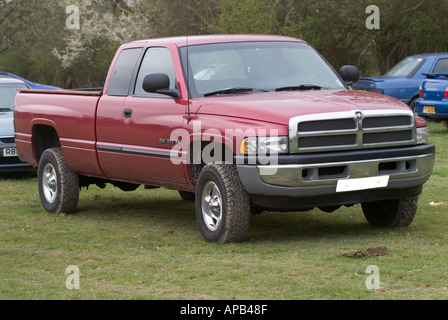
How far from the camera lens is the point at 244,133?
7.90 m

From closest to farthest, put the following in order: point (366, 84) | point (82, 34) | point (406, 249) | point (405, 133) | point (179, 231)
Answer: point (406, 249)
point (405, 133)
point (179, 231)
point (366, 84)
point (82, 34)

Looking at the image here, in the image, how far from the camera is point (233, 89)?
29.1 feet

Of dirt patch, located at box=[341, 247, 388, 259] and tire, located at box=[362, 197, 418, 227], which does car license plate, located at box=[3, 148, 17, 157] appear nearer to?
tire, located at box=[362, 197, 418, 227]

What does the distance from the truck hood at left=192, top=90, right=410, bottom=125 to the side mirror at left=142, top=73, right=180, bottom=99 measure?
0.32 metres

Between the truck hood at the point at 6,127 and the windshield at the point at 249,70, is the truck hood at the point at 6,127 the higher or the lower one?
the lower one

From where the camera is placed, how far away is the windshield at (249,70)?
895 centimetres

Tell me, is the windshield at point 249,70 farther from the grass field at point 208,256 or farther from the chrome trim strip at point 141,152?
the grass field at point 208,256

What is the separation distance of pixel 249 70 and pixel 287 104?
3.62 ft

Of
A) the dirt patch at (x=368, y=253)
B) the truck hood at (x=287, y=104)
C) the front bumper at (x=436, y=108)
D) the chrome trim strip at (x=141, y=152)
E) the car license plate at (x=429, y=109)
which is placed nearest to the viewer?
the dirt patch at (x=368, y=253)

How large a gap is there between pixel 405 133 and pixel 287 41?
6.21ft

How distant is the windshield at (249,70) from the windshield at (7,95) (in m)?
7.27

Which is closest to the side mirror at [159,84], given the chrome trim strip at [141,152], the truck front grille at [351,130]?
the chrome trim strip at [141,152]
